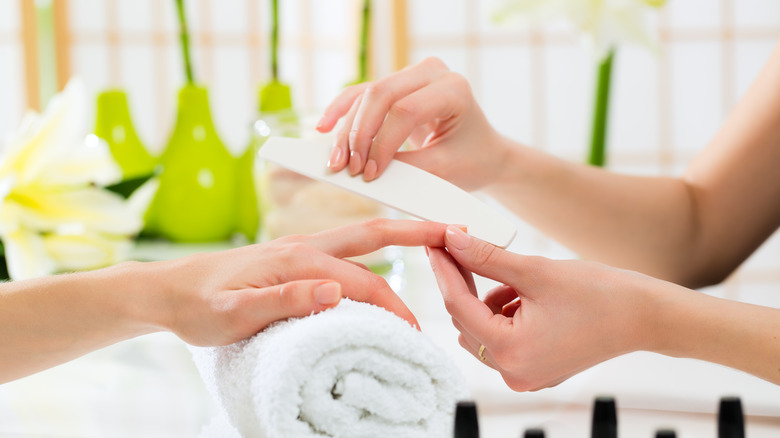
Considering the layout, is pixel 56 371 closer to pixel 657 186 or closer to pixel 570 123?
pixel 657 186

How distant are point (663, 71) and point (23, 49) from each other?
1588 millimetres

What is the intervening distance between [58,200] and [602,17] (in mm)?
763

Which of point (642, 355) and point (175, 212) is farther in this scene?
point (175, 212)

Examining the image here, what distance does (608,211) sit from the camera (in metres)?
0.98

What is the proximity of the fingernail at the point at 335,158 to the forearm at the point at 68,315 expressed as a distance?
7.4 inches

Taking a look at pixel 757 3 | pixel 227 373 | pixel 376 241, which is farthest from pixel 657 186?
pixel 757 3

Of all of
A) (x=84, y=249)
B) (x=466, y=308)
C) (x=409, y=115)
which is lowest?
(x=84, y=249)

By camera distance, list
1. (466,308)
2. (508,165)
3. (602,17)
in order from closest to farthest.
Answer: (466,308)
(508,165)
(602,17)

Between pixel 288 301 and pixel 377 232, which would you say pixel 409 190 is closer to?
pixel 377 232

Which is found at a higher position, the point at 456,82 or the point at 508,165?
the point at 456,82

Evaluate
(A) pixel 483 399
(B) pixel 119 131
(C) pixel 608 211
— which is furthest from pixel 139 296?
(B) pixel 119 131

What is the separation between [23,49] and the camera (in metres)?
1.93

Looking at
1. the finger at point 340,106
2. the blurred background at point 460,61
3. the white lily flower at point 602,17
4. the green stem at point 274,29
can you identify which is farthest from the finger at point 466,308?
the blurred background at point 460,61

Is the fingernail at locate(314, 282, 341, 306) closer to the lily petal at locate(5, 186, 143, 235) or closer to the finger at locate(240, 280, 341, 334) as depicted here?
the finger at locate(240, 280, 341, 334)
